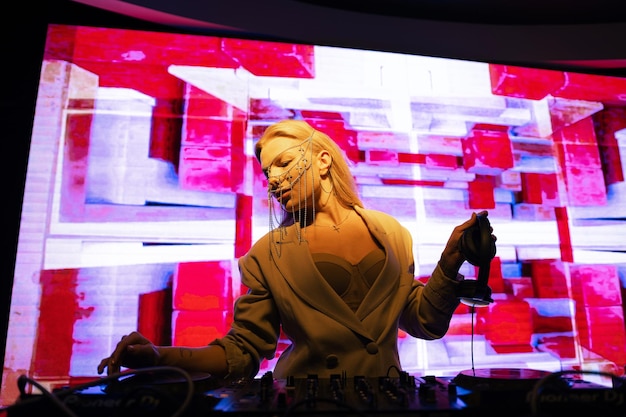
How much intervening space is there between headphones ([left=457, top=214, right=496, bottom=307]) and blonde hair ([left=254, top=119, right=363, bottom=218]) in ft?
1.47

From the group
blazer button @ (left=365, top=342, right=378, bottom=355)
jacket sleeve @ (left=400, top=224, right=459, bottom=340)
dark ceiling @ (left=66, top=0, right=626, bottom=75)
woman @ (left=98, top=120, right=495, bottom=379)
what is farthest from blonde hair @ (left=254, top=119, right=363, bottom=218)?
dark ceiling @ (left=66, top=0, right=626, bottom=75)

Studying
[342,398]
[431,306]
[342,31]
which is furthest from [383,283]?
[342,31]

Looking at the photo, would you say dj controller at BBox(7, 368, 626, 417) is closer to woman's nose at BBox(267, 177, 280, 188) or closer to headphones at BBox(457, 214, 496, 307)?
headphones at BBox(457, 214, 496, 307)

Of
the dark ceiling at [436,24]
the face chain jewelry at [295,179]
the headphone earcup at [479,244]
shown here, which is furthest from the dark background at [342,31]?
the headphone earcup at [479,244]

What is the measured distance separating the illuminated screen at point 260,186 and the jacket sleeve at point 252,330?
2.18ft

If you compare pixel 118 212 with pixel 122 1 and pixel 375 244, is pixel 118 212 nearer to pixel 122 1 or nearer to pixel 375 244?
pixel 122 1

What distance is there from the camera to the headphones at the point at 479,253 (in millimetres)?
1162

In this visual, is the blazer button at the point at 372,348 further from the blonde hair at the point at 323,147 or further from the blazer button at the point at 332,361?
the blonde hair at the point at 323,147

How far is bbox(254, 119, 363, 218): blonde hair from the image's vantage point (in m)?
1.49

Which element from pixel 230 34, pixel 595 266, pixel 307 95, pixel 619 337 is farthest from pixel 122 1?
pixel 619 337

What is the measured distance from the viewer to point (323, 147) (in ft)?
4.99

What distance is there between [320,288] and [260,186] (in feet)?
3.02

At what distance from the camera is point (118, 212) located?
1978 millimetres

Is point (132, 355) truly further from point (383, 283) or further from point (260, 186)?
point (260, 186)
